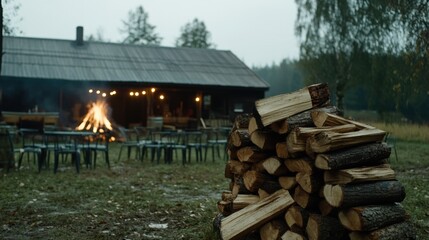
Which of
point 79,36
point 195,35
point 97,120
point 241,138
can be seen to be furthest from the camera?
point 195,35

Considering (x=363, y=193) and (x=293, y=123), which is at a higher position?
(x=293, y=123)

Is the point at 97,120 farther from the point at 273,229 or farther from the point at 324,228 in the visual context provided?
the point at 324,228

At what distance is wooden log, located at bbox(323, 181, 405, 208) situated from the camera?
362 cm

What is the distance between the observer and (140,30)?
49.1 meters

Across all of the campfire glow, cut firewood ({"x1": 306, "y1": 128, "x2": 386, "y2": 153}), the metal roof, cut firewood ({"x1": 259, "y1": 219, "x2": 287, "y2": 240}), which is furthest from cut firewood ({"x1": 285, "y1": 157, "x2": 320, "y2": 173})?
the metal roof

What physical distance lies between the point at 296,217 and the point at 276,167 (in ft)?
1.59

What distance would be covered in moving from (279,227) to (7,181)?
6.02 meters

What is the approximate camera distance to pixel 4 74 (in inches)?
759

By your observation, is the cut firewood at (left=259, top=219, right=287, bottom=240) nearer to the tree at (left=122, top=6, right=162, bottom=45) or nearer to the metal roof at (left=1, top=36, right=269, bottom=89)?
the metal roof at (left=1, top=36, right=269, bottom=89)

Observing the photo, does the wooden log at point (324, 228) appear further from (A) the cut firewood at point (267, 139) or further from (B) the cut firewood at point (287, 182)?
(A) the cut firewood at point (267, 139)

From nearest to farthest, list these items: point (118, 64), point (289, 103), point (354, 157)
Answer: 1. point (354, 157)
2. point (289, 103)
3. point (118, 64)

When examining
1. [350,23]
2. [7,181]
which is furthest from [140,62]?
[7,181]

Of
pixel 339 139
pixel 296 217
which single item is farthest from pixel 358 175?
pixel 296 217

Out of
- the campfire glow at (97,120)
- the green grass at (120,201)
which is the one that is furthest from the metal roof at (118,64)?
the green grass at (120,201)
